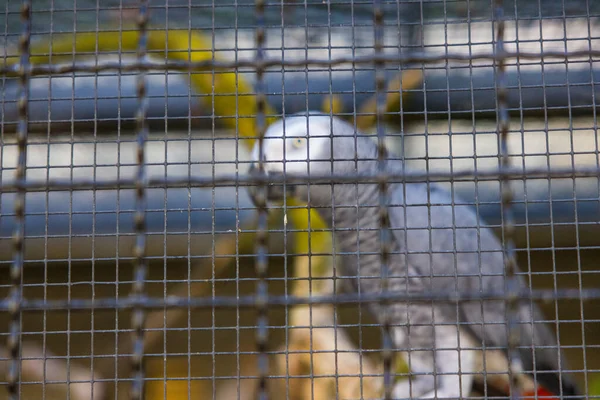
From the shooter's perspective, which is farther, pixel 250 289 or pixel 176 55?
pixel 250 289

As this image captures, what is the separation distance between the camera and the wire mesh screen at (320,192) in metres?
0.94

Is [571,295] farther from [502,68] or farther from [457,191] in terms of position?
[457,191]

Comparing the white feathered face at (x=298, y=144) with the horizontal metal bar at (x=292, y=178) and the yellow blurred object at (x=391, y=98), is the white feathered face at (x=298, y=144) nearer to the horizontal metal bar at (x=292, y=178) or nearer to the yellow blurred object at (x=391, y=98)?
the yellow blurred object at (x=391, y=98)

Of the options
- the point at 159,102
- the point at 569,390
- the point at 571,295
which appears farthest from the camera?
the point at 159,102

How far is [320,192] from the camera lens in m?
1.29

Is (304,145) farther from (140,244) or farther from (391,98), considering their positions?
(140,244)

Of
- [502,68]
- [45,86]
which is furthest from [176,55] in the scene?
[502,68]

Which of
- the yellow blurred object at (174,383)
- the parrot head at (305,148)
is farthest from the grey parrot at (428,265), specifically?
the yellow blurred object at (174,383)

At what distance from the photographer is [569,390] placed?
1342 mm

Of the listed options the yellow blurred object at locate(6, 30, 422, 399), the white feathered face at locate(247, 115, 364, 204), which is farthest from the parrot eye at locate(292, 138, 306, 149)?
the yellow blurred object at locate(6, 30, 422, 399)

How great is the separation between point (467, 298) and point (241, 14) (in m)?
1.15

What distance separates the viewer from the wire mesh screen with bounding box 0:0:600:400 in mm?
936

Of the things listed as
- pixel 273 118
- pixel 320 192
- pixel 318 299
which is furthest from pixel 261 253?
pixel 273 118

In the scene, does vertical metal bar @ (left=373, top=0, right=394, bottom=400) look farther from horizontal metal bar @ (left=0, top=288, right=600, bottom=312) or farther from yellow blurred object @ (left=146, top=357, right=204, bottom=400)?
yellow blurred object @ (left=146, top=357, right=204, bottom=400)
